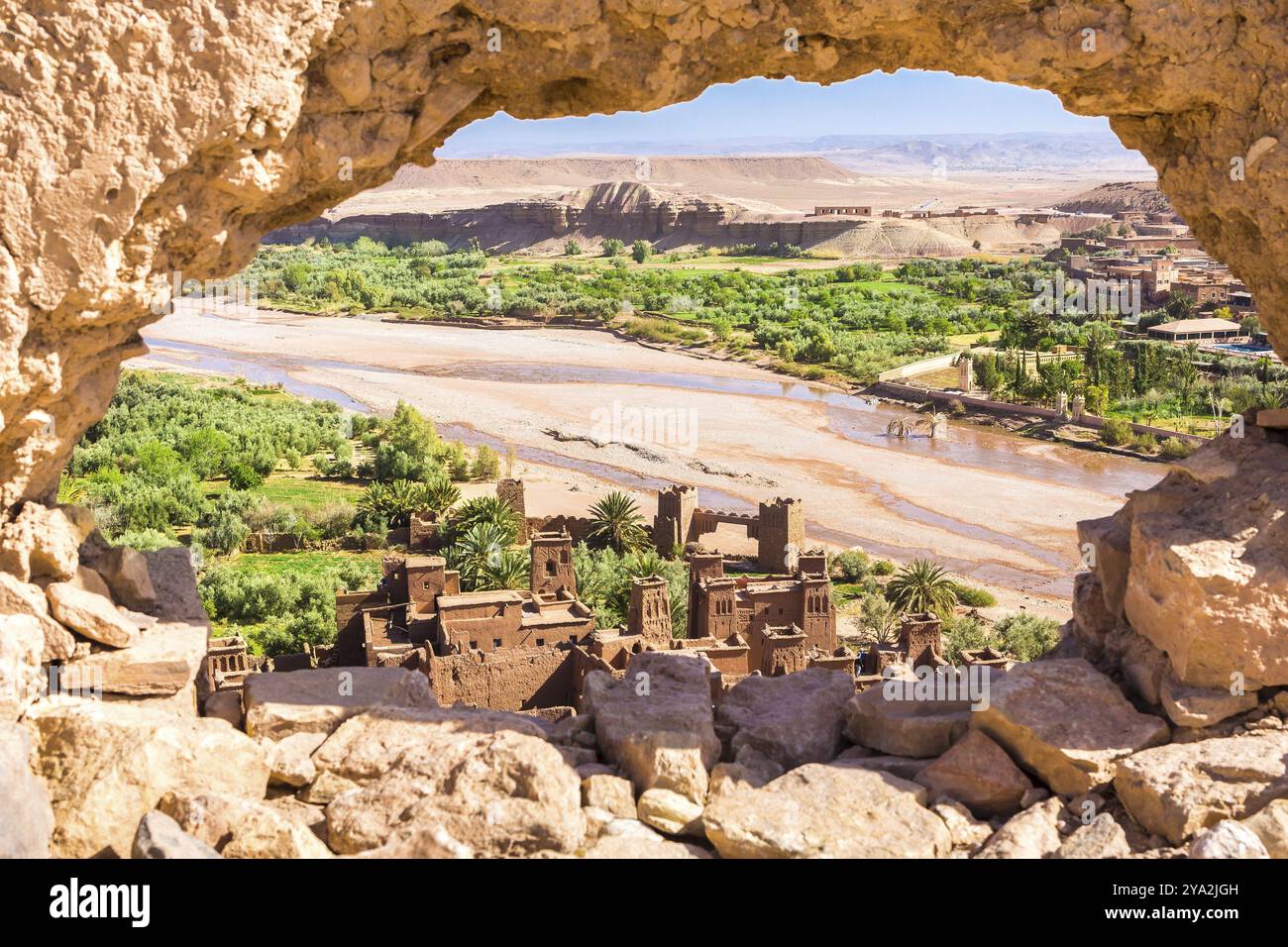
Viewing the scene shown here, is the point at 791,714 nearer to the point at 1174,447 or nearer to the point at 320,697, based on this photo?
the point at 320,697

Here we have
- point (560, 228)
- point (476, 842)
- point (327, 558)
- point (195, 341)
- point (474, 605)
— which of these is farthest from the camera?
point (560, 228)

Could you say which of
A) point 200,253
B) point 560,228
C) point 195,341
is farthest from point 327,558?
point 560,228

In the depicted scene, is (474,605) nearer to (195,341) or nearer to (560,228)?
(195,341)

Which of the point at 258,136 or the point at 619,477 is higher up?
the point at 258,136

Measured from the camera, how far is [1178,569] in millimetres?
6238

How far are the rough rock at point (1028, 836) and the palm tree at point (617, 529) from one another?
2469 centimetres

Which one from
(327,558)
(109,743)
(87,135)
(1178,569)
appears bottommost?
(327,558)

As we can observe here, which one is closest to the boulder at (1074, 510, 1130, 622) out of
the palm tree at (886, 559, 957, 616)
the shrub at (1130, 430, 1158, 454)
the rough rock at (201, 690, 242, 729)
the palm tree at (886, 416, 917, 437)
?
the rough rock at (201, 690, 242, 729)

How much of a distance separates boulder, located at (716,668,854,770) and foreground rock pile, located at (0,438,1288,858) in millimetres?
23

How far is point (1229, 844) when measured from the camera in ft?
→ 17.4

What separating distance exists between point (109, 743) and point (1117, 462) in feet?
134

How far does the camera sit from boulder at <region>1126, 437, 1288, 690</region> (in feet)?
20.1

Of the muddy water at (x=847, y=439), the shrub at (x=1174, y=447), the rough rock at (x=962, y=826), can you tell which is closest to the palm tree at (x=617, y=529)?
the muddy water at (x=847, y=439)

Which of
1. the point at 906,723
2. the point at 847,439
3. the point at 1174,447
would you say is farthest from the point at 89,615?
the point at 1174,447
